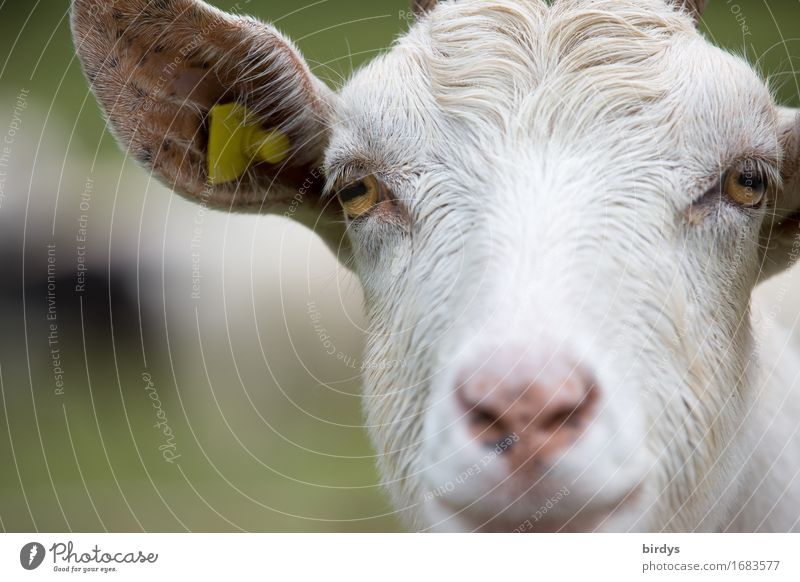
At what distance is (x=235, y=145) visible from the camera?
3.24 meters

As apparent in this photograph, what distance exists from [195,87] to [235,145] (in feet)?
0.91

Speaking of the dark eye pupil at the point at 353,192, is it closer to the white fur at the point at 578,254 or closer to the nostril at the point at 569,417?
A: the white fur at the point at 578,254

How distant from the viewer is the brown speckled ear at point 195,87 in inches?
111

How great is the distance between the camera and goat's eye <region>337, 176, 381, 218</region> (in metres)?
2.89

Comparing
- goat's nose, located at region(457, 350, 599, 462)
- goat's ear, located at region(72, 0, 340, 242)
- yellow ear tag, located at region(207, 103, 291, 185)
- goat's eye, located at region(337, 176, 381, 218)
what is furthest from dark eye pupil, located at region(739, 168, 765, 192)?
yellow ear tag, located at region(207, 103, 291, 185)

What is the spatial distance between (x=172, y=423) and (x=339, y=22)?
6.14 m

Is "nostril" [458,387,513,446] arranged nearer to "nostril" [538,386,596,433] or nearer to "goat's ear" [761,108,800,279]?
"nostril" [538,386,596,433]

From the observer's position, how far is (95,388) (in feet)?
27.3

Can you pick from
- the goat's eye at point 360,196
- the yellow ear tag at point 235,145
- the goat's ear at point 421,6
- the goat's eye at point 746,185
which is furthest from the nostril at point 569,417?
the goat's ear at point 421,6

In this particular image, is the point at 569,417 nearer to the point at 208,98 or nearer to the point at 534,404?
the point at 534,404

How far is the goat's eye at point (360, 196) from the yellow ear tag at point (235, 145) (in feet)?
1.39

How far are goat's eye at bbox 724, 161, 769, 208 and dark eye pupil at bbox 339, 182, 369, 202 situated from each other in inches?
48.1

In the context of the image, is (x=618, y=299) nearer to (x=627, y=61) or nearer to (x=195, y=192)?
(x=627, y=61)
